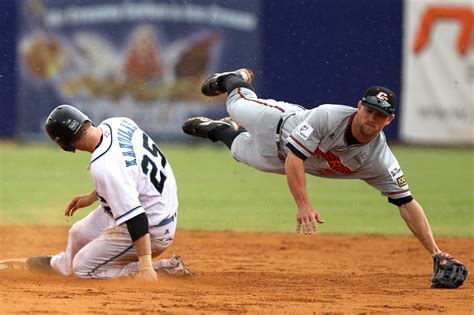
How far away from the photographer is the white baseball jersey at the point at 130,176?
630cm

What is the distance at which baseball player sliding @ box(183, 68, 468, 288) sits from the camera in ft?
21.9

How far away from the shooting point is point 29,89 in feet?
61.5

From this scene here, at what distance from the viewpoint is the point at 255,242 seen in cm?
963

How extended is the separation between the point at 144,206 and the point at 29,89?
41.6 ft

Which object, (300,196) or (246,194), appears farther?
(246,194)

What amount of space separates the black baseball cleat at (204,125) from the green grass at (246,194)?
2.11 m

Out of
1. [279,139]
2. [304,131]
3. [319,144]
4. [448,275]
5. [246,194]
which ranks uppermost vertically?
[304,131]

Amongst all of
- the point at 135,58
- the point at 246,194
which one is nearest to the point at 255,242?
the point at 246,194

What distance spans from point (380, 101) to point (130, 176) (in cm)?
181

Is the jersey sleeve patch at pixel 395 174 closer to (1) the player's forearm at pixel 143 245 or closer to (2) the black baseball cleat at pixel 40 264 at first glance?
(1) the player's forearm at pixel 143 245

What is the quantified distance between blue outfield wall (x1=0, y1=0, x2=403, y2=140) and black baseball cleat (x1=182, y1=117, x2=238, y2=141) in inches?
381

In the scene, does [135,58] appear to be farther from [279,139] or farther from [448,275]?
[448,275]

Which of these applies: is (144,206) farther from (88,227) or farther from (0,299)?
(0,299)

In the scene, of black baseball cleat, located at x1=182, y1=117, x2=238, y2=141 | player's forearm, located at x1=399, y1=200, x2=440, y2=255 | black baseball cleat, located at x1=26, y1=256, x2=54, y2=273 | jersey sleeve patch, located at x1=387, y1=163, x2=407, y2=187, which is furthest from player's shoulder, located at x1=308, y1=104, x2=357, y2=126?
black baseball cleat, located at x1=26, y1=256, x2=54, y2=273
